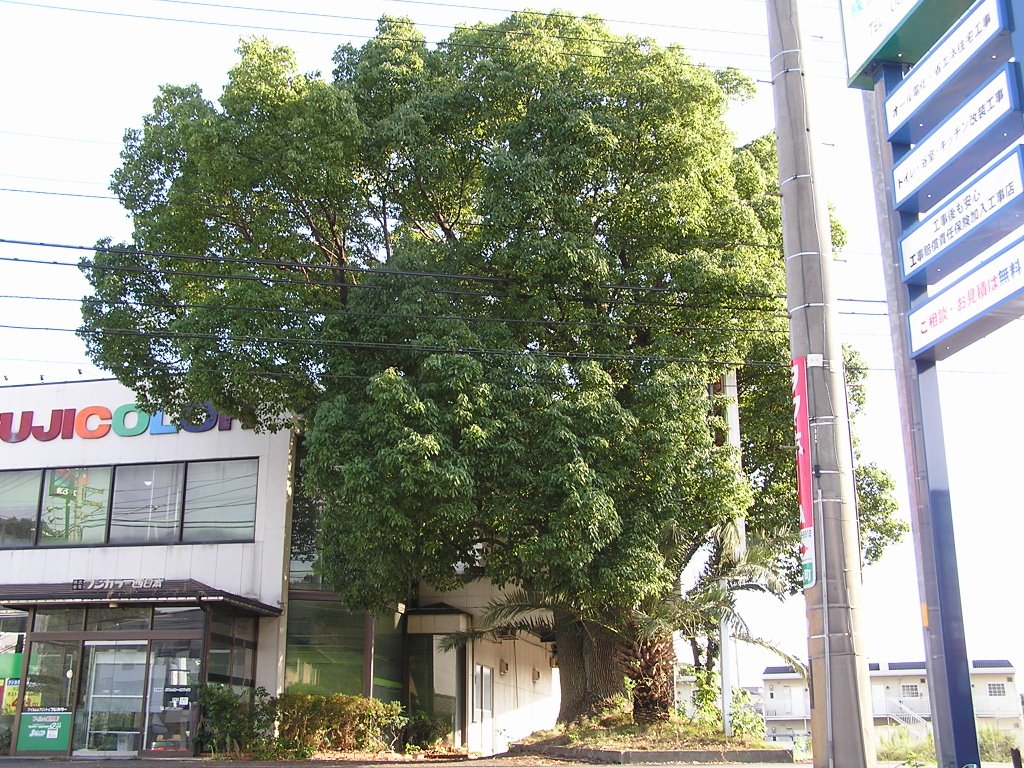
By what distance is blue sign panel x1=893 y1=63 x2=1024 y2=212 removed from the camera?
8680mm

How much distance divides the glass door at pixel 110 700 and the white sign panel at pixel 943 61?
53.2 feet

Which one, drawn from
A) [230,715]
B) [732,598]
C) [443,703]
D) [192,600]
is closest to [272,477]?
[192,600]

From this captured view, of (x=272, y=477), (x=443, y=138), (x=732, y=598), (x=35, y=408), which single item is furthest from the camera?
(x=35, y=408)

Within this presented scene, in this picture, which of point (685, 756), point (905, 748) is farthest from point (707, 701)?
point (905, 748)

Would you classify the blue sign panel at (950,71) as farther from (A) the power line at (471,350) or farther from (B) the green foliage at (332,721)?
(B) the green foliage at (332,721)

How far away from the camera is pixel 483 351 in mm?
17375

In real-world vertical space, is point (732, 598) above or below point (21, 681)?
above

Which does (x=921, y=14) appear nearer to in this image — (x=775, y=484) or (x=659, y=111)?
(x=659, y=111)

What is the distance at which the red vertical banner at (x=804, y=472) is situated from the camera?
8.22 meters

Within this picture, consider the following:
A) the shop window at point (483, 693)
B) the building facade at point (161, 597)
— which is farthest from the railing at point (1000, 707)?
the building facade at point (161, 597)

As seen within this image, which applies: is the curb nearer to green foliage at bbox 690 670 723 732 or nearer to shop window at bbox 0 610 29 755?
green foliage at bbox 690 670 723 732

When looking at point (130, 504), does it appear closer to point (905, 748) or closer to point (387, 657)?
point (387, 657)

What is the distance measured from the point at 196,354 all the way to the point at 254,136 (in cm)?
412

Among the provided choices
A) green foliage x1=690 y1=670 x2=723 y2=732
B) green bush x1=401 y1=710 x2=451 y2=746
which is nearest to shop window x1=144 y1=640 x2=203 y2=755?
green bush x1=401 y1=710 x2=451 y2=746
